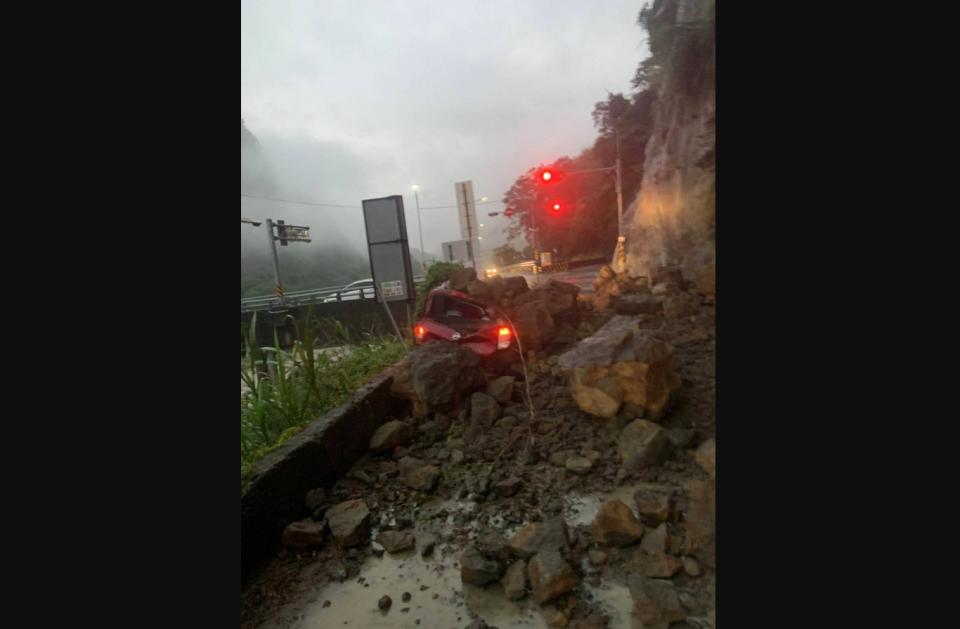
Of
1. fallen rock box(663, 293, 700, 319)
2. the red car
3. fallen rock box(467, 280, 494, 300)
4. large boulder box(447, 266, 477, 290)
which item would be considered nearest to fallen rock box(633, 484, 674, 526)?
fallen rock box(663, 293, 700, 319)

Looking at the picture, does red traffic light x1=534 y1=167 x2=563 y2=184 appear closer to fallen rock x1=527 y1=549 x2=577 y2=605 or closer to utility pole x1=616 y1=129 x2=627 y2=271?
utility pole x1=616 y1=129 x2=627 y2=271

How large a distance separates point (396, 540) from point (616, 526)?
2.22ft

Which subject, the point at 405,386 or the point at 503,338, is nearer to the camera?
the point at 503,338

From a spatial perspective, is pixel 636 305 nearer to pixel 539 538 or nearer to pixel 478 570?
pixel 539 538

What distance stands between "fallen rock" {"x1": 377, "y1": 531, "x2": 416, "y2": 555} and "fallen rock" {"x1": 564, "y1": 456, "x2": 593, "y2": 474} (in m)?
0.55

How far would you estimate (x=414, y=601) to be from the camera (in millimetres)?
1001

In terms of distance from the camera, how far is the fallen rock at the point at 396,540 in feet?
3.80

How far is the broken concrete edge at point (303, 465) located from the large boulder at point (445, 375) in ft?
1.01

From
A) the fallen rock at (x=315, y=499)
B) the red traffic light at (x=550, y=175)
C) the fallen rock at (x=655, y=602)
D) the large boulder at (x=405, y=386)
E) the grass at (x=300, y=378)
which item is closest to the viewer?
the fallen rock at (x=655, y=602)

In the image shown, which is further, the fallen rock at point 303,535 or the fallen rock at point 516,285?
the fallen rock at point 516,285

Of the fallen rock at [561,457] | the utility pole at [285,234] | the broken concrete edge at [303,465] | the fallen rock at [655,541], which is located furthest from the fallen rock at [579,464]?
the utility pole at [285,234]

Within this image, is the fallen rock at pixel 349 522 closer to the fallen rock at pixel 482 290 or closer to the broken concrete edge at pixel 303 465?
the broken concrete edge at pixel 303 465

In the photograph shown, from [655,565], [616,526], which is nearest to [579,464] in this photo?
[616,526]
